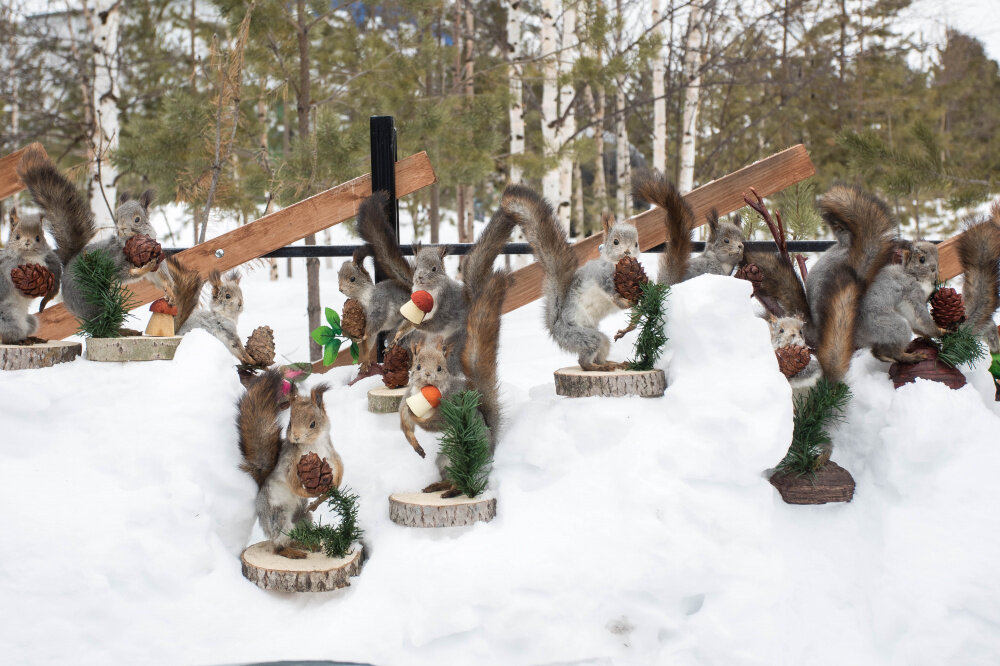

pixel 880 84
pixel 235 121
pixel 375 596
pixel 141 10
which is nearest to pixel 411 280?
pixel 375 596

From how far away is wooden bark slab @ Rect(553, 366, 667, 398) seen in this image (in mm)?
1822

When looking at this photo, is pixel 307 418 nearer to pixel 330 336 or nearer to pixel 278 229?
pixel 330 336

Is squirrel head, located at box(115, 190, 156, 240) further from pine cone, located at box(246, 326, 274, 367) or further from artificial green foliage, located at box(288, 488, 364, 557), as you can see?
artificial green foliage, located at box(288, 488, 364, 557)

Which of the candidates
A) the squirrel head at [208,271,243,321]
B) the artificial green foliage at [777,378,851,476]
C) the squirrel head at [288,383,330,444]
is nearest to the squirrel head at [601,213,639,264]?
the artificial green foliage at [777,378,851,476]

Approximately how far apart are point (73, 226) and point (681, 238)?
1599 mm

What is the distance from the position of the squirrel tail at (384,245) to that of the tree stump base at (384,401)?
32cm

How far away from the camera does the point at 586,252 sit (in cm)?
254

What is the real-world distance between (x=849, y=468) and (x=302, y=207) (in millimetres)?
1746

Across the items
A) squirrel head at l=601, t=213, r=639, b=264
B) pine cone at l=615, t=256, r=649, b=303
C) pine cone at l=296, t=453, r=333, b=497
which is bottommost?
pine cone at l=296, t=453, r=333, b=497

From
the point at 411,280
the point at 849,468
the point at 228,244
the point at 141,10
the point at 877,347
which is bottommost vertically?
the point at 849,468

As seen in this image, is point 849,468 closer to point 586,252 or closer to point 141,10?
point 586,252

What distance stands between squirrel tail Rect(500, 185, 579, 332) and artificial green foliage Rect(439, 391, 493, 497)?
35 centimetres

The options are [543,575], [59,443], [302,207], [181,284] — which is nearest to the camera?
[543,575]

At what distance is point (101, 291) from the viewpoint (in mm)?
1952
